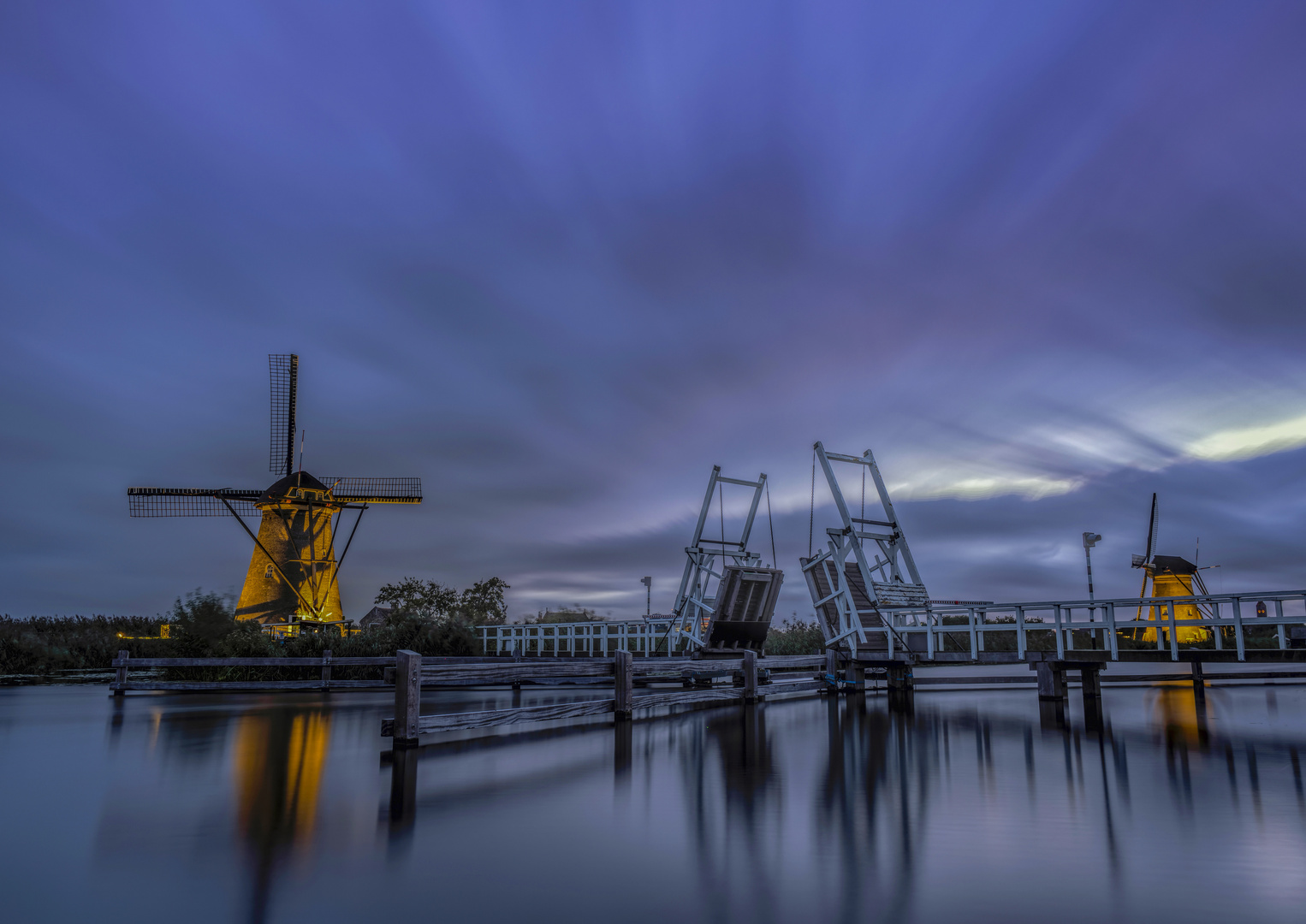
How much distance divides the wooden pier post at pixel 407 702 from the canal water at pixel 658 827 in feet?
0.78

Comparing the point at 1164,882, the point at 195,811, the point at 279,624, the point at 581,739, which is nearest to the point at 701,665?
the point at 581,739

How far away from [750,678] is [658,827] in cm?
1254

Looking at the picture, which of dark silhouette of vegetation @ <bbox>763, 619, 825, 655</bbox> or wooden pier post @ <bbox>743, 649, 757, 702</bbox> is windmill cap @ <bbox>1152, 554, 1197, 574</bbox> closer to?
dark silhouette of vegetation @ <bbox>763, 619, 825, 655</bbox>

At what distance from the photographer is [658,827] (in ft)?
19.6

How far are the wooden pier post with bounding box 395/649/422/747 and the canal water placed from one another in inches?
9.3

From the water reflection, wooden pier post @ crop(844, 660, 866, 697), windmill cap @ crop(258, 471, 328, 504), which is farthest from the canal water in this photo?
windmill cap @ crop(258, 471, 328, 504)

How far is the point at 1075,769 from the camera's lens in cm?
868

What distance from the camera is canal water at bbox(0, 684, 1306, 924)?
4.18 m

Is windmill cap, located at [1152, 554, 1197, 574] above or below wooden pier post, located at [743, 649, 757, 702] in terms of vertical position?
above

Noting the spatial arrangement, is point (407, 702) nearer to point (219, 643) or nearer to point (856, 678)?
point (856, 678)

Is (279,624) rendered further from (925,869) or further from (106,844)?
(925,869)

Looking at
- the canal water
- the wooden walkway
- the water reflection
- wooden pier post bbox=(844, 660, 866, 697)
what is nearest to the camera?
the canal water

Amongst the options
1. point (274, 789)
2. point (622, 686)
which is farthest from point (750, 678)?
point (274, 789)

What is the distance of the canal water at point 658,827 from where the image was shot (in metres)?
4.18
